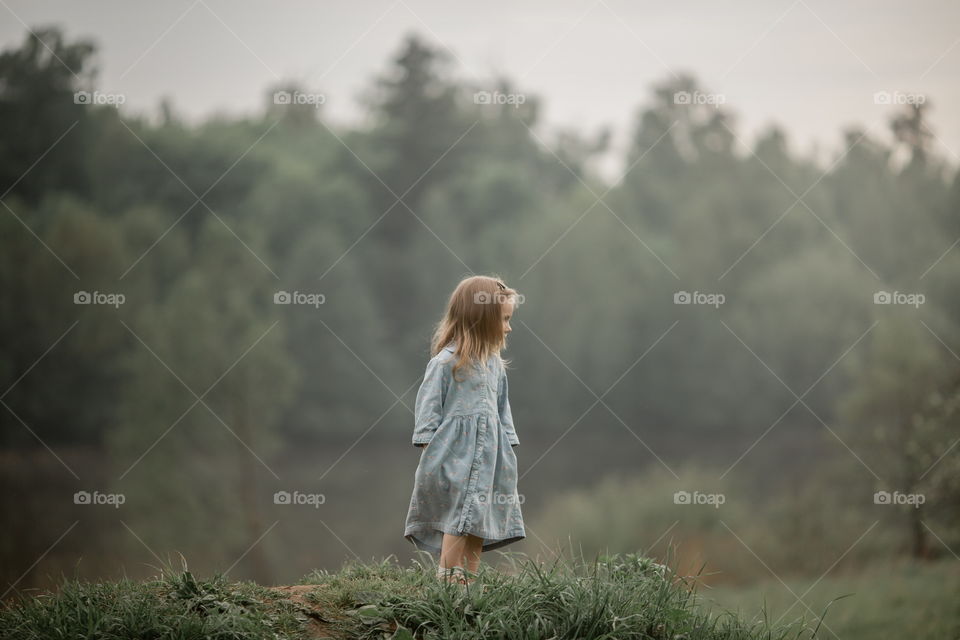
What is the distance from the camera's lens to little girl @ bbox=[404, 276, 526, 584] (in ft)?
15.7

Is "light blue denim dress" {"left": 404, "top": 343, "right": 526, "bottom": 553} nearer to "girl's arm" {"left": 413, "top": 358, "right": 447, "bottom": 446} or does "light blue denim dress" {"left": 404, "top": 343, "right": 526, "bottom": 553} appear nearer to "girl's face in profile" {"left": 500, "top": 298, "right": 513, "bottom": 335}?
"girl's arm" {"left": 413, "top": 358, "right": 447, "bottom": 446}

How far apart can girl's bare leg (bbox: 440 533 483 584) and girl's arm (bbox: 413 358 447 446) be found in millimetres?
515

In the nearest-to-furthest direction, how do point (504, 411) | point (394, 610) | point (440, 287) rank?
1. point (394, 610)
2. point (504, 411)
3. point (440, 287)

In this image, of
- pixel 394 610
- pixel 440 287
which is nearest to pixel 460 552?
pixel 394 610

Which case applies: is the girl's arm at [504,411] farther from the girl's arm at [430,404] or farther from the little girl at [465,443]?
the girl's arm at [430,404]

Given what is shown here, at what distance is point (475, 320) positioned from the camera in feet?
16.1

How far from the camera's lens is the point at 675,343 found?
3447cm

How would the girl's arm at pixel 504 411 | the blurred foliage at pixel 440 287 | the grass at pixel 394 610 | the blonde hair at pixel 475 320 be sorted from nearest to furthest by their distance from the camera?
the grass at pixel 394 610 < the blonde hair at pixel 475 320 < the girl's arm at pixel 504 411 < the blurred foliage at pixel 440 287

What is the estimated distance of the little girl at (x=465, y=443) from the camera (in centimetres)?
478

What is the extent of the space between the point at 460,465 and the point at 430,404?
0.34 metres

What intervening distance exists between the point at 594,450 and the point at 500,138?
16.7m

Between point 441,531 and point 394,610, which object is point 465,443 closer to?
point 441,531

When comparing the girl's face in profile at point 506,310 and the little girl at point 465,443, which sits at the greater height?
the girl's face in profile at point 506,310

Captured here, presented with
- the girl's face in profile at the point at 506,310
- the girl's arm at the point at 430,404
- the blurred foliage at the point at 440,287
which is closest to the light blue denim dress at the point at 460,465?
the girl's arm at the point at 430,404
